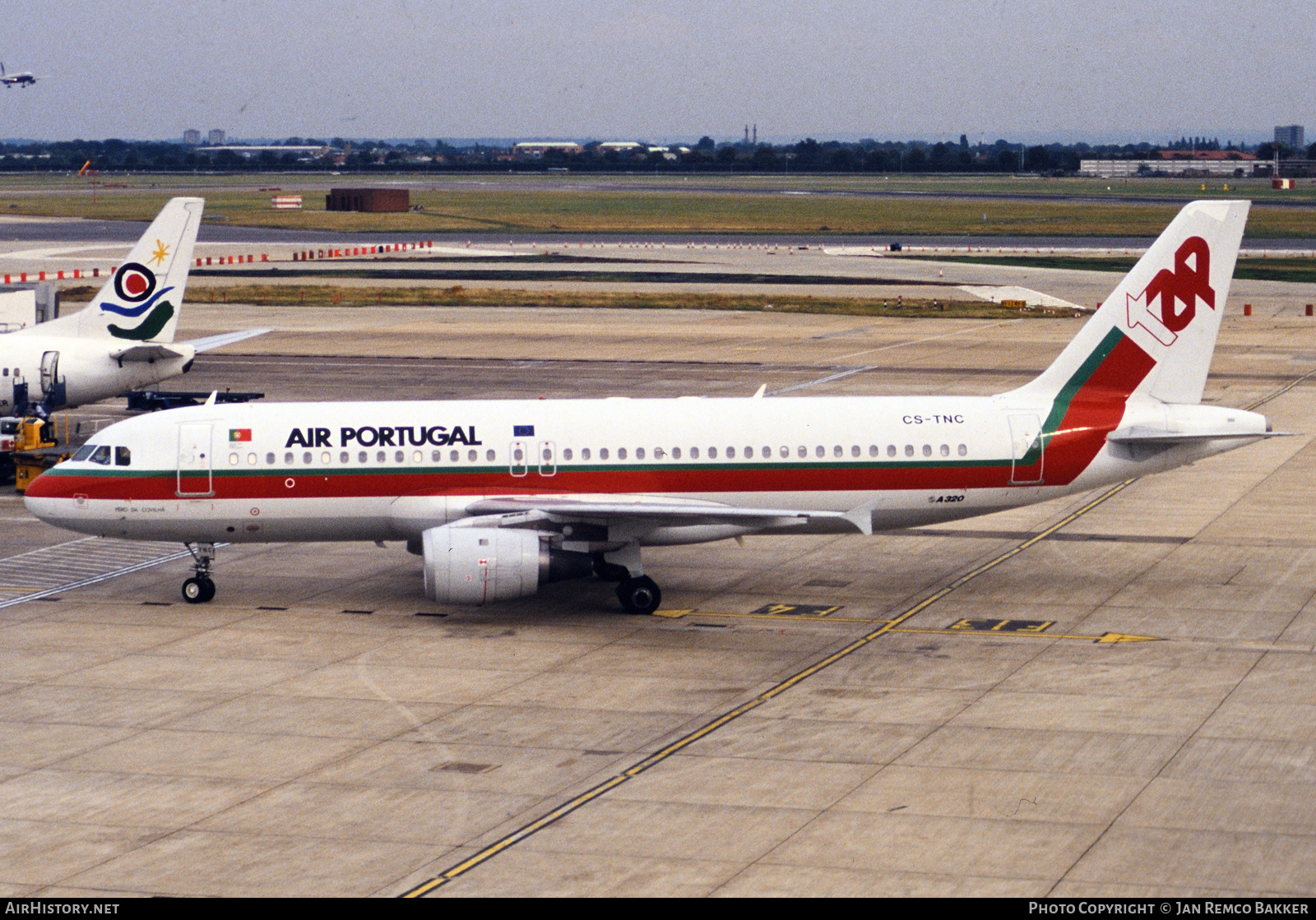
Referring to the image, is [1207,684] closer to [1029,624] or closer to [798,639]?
[1029,624]

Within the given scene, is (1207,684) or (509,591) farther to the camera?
(509,591)

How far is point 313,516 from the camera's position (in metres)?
32.5

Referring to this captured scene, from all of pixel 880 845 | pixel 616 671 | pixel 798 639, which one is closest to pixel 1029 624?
pixel 798 639

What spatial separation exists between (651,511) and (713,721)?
Answer: 661cm

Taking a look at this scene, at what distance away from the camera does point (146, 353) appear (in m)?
48.8

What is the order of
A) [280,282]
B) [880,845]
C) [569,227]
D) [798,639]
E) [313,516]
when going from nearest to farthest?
[880,845] < [798,639] < [313,516] < [280,282] < [569,227]

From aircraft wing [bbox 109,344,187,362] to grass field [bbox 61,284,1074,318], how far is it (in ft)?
141

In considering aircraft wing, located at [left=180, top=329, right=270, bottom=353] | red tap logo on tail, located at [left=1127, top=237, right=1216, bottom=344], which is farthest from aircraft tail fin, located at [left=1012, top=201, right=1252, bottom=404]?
aircraft wing, located at [left=180, top=329, right=270, bottom=353]

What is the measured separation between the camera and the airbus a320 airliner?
32.2m

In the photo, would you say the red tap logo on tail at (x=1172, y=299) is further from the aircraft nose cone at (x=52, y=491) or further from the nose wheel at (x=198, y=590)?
the aircraft nose cone at (x=52, y=491)

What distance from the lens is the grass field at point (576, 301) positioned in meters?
91.5

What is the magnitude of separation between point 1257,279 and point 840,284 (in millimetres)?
28563

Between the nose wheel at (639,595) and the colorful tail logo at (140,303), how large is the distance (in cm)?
2387

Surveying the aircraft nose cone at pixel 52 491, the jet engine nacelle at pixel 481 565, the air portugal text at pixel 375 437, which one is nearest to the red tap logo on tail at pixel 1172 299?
the jet engine nacelle at pixel 481 565
